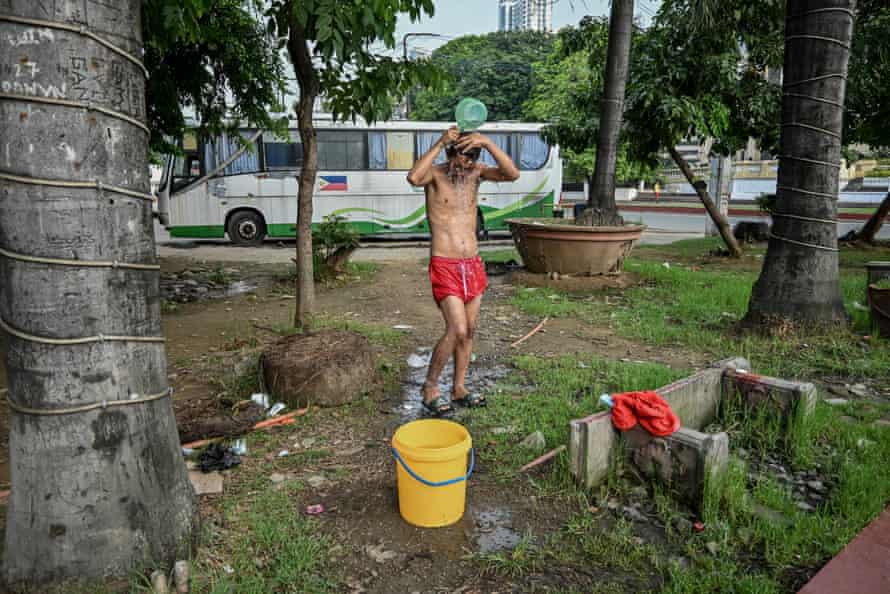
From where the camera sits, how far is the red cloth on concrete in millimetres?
2900

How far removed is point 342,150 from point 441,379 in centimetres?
1143

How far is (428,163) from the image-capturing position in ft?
12.3

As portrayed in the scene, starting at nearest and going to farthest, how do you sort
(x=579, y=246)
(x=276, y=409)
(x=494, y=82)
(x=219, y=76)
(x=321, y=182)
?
(x=276, y=409) < (x=219, y=76) < (x=579, y=246) < (x=321, y=182) < (x=494, y=82)

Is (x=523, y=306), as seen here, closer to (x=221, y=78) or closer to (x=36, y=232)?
(x=221, y=78)

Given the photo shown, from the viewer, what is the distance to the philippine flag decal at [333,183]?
1510 cm

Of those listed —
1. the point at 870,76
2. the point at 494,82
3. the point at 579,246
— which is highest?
the point at 494,82

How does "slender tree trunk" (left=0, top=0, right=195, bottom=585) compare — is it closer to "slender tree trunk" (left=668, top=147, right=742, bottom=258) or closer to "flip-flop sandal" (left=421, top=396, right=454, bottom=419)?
"flip-flop sandal" (left=421, top=396, right=454, bottom=419)

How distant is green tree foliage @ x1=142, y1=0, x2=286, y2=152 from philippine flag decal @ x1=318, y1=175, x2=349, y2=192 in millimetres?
6530

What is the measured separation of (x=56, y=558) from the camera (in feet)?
6.89

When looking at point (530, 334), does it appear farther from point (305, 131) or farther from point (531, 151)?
point (531, 151)

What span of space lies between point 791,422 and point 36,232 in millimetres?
3587

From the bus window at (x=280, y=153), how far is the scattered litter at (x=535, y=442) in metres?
12.7

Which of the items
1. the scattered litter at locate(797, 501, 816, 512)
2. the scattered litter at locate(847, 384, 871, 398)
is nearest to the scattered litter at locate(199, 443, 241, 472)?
the scattered litter at locate(797, 501, 816, 512)

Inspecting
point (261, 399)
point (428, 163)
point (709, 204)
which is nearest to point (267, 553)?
point (261, 399)
